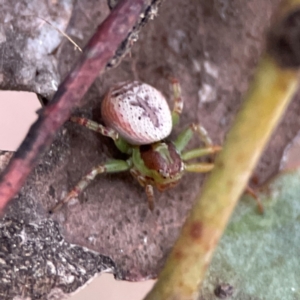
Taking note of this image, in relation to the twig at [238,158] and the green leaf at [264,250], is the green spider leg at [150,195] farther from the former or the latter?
the twig at [238,158]

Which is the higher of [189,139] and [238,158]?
[238,158]

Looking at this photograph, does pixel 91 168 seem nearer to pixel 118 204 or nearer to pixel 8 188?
pixel 118 204

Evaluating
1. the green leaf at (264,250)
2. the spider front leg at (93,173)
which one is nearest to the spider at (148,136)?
the spider front leg at (93,173)

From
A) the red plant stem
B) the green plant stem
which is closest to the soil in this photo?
the red plant stem

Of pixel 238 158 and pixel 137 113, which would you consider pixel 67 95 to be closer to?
pixel 238 158

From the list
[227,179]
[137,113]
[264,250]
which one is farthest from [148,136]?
[227,179]

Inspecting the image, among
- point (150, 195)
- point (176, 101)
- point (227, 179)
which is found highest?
point (227, 179)

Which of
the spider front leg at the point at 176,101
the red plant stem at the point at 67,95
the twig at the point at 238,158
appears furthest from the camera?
the spider front leg at the point at 176,101

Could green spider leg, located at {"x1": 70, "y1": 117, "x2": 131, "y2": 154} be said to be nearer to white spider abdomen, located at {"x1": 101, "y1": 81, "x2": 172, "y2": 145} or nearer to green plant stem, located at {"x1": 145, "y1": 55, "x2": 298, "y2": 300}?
white spider abdomen, located at {"x1": 101, "y1": 81, "x2": 172, "y2": 145}
